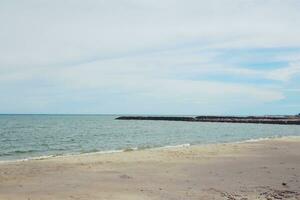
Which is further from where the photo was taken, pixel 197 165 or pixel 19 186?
pixel 197 165

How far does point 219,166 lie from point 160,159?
3.60 m

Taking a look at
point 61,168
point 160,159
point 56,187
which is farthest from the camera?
point 160,159

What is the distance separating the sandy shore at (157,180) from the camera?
11.1 meters

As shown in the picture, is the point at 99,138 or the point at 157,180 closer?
the point at 157,180

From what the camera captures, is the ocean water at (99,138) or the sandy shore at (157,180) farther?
the ocean water at (99,138)

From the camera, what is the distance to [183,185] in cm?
1249

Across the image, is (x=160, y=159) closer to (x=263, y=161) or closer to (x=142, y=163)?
(x=142, y=163)

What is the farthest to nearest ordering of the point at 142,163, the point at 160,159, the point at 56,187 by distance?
1. the point at 160,159
2. the point at 142,163
3. the point at 56,187

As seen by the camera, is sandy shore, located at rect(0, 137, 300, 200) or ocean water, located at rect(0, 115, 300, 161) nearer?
sandy shore, located at rect(0, 137, 300, 200)

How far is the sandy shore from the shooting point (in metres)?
11.1

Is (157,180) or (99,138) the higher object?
(157,180)

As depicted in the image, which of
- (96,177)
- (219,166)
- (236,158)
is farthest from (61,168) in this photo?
(236,158)

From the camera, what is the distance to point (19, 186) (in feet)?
41.2

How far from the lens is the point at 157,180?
13.4m
